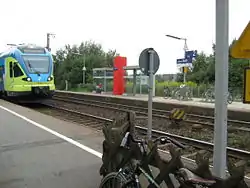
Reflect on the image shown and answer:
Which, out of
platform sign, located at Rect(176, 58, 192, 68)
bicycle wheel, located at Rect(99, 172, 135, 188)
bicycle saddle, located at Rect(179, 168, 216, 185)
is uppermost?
platform sign, located at Rect(176, 58, 192, 68)

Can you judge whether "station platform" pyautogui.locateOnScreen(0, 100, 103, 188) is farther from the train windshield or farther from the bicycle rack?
the train windshield

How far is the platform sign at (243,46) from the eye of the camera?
3.20 m

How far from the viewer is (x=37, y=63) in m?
21.5

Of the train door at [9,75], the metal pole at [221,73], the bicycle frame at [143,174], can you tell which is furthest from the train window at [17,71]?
the bicycle frame at [143,174]

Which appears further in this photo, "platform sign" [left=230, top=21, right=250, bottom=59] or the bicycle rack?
"platform sign" [left=230, top=21, right=250, bottom=59]

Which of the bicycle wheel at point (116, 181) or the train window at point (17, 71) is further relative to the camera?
the train window at point (17, 71)

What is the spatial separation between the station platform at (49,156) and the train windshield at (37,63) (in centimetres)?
882

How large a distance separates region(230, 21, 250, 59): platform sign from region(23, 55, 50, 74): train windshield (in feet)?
61.7

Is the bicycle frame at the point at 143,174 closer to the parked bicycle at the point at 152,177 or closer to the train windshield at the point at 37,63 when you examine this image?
the parked bicycle at the point at 152,177

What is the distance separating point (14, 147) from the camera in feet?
29.2

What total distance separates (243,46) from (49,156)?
18.2ft

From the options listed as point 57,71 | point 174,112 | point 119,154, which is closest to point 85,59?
A: point 57,71

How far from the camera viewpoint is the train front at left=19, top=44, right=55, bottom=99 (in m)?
21.1

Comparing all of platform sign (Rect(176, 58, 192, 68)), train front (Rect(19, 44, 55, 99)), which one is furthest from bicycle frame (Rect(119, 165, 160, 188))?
platform sign (Rect(176, 58, 192, 68))
